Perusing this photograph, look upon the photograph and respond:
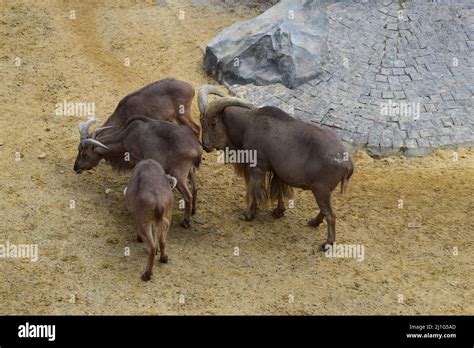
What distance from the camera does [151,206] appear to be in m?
A: 11.0

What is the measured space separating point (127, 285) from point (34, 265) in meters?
1.37

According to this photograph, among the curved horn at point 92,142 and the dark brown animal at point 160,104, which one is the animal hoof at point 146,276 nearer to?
the curved horn at point 92,142

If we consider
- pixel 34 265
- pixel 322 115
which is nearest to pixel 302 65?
pixel 322 115

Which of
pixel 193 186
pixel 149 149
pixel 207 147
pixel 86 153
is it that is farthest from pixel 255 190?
pixel 86 153

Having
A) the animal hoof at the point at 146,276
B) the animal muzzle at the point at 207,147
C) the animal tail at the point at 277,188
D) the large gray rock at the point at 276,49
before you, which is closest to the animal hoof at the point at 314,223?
the animal tail at the point at 277,188

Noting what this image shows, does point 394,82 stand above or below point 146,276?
above

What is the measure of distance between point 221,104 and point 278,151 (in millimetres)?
1242

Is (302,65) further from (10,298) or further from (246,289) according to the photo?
(10,298)

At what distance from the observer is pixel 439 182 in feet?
45.0

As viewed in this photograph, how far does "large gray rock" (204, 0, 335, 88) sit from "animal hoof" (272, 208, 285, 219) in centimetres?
344

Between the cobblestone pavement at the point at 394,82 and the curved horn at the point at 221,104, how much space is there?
2489 mm

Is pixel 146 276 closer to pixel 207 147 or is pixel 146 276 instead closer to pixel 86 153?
pixel 207 147

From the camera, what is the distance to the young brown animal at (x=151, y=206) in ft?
36.0

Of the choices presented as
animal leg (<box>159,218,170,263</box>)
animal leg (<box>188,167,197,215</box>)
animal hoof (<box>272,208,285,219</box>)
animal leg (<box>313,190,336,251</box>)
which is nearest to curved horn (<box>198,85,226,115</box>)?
animal leg (<box>188,167,197,215</box>)
